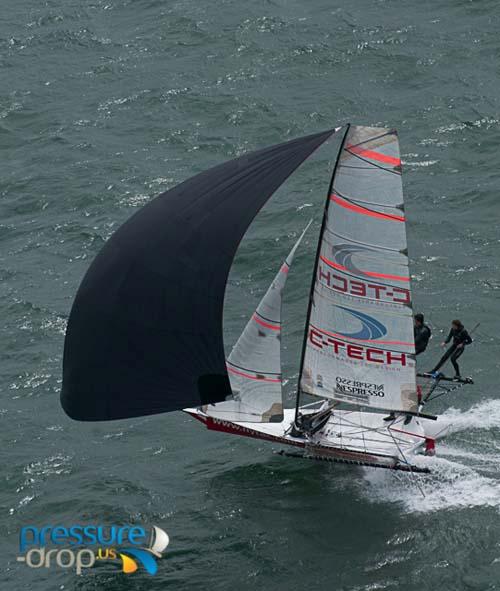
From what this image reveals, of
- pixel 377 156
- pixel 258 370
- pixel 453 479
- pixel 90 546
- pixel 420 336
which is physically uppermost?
pixel 377 156

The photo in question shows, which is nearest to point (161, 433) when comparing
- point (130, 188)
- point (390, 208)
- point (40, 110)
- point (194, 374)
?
point (194, 374)

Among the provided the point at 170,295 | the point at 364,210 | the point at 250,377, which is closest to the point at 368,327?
the point at 364,210

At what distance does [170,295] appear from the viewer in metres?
26.6

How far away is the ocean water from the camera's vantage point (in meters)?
28.9

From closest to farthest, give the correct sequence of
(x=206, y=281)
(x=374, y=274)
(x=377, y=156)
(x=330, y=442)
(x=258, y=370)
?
(x=206, y=281) < (x=377, y=156) < (x=374, y=274) < (x=258, y=370) < (x=330, y=442)

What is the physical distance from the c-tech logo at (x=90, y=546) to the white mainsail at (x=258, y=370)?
3753mm

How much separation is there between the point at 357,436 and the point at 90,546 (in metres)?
7.46

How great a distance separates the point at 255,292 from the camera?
3972 cm

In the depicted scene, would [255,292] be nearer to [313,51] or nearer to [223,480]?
[223,480]

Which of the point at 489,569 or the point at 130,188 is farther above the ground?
the point at 130,188

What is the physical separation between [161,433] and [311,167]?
643 inches

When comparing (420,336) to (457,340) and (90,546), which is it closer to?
(457,340)

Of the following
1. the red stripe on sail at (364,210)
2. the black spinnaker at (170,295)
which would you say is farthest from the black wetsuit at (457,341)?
the black spinnaker at (170,295)

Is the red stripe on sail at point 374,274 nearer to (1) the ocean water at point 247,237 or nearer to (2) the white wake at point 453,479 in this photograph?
(2) the white wake at point 453,479
